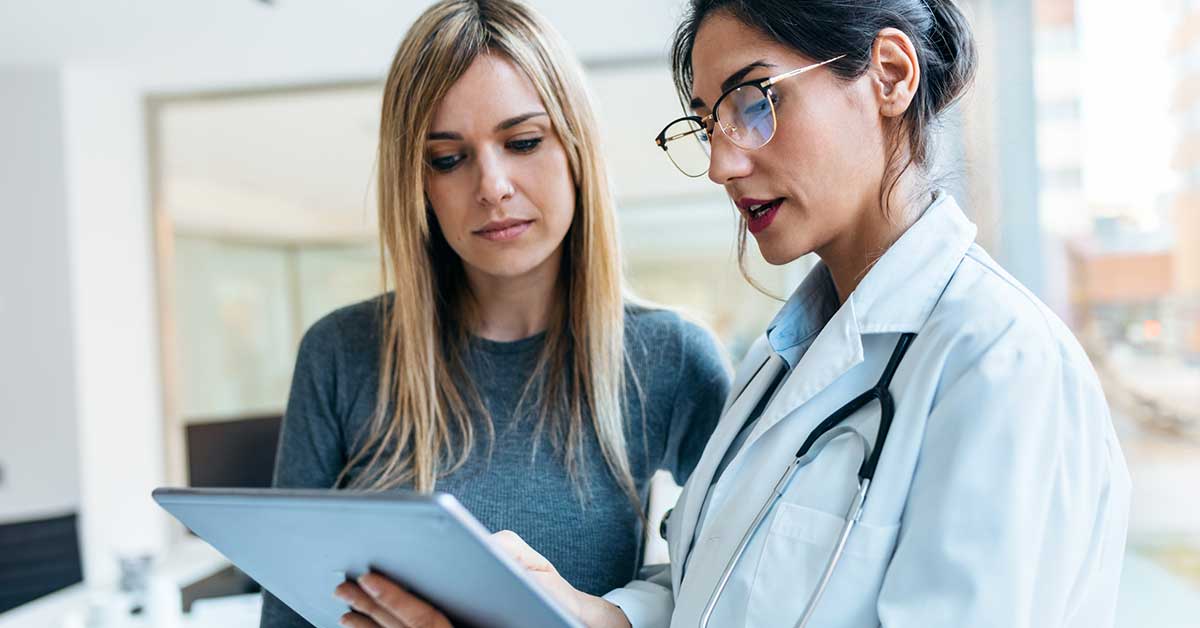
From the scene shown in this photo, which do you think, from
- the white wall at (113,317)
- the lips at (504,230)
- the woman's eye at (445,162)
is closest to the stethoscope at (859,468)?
the lips at (504,230)

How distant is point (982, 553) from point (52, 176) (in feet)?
15.2

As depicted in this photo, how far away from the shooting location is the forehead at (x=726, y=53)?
1046 millimetres

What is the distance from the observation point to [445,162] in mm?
1433

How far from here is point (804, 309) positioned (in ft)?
4.28

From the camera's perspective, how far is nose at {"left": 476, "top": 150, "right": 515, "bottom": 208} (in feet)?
4.50

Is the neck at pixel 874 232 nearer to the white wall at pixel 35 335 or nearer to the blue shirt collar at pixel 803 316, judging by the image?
the blue shirt collar at pixel 803 316

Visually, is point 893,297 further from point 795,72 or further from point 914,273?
point 795,72

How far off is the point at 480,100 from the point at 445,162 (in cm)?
11

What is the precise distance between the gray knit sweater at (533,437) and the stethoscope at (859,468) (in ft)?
1.42

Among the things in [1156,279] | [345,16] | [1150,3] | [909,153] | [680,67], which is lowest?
[1156,279]

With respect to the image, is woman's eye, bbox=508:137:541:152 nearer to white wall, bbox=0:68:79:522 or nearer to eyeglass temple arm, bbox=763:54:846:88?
eyeglass temple arm, bbox=763:54:846:88

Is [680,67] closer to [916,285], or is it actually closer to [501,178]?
[501,178]

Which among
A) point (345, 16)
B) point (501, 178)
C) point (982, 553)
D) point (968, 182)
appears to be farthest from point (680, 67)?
point (345, 16)

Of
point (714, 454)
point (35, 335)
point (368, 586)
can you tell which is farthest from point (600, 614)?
point (35, 335)
